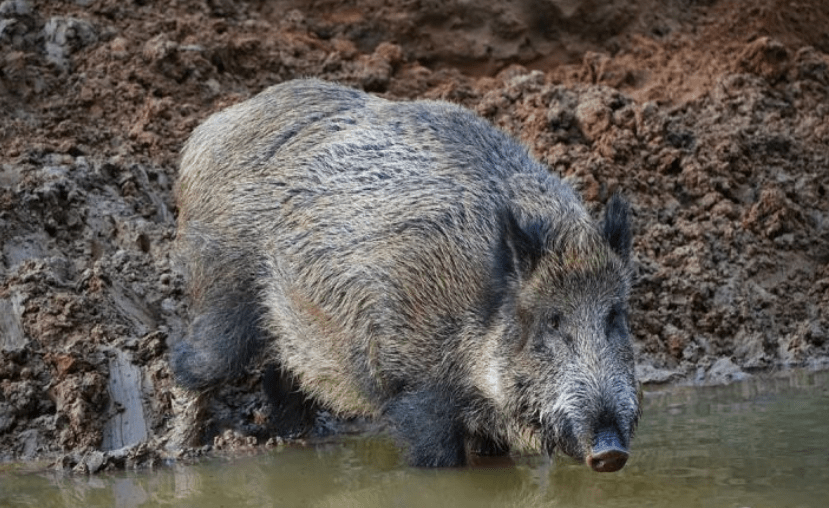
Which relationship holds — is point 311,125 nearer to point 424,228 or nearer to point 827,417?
point 424,228

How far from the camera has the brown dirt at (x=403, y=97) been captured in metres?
7.35

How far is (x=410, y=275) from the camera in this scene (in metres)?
6.32

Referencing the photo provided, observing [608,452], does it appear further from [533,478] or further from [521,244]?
[521,244]

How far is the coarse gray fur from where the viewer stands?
19.2ft

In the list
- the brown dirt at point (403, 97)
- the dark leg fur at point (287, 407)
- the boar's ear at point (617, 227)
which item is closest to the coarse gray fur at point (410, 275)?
the boar's ear at point (617, 227)

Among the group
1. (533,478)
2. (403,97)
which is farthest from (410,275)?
(403,97)

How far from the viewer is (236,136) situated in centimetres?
730

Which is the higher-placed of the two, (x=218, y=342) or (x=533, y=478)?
(x=218, y=342)

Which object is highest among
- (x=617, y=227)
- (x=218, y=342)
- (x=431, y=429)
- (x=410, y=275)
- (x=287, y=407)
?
(x=617, y=227)

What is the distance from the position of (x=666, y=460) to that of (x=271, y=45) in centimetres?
551

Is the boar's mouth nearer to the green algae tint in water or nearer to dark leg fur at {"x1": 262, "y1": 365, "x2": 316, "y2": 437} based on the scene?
the green algae tint in water

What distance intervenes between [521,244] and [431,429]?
98 centimetres

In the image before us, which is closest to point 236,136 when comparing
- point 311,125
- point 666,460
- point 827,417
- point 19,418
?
point 311,125

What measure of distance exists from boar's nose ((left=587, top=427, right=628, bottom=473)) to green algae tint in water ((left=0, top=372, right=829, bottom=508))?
17 cm
